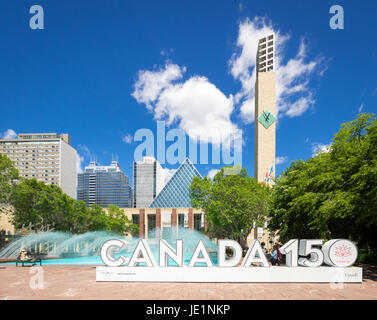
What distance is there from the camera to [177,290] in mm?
9461

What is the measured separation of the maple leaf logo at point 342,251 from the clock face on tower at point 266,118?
3992 cm

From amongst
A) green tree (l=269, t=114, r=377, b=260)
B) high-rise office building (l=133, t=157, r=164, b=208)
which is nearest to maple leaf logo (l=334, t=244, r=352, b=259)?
green tree (l=269, t=114, r=377, b=260)

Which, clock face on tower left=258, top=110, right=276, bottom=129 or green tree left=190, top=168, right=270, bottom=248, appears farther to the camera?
clock face on tower left=258, top=110, right=276, bottom=129

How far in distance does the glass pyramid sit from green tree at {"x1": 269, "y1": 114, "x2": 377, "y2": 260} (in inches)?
2059

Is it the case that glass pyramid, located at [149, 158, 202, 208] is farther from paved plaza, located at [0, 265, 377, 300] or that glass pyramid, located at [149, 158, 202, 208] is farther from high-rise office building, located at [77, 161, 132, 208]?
high-rise office building, located at [77, 161, 132, 208]

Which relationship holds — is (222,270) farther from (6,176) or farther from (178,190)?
(178,190)

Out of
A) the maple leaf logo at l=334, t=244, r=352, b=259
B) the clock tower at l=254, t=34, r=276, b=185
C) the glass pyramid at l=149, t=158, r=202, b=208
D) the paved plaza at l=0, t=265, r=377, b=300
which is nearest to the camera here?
the paved plaza at l=0, t=265, r=377, b=300

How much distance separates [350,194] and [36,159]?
471ft

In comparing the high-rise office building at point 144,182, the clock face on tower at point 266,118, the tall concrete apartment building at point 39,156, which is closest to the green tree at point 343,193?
the clock face on tower at point 266,118

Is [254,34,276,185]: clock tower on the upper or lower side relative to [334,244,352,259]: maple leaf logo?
upper

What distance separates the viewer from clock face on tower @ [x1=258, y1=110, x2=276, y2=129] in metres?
48.9

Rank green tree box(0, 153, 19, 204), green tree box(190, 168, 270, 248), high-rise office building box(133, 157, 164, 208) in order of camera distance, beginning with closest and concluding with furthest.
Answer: green tree box(190, 168, 270, 248), green tree box(0, 153, 19, 204), high-rise office building box(133, 157, 164, 208)

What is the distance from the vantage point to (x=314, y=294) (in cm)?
899

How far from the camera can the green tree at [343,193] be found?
42.5ft
